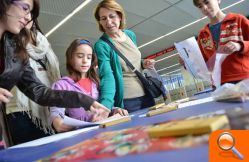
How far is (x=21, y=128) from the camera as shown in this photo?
4.24ft

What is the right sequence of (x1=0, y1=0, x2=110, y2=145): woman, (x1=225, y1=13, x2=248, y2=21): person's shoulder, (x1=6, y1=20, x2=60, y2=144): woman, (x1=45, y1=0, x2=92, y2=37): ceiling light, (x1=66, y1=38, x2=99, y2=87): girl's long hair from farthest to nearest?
(x1=45, y1=0, x2=92, y2=37): ceiling light → (x1=66, y1=38, x2=99, y2=87): girl's long hair → (x1=225, y1=13, x2=248, y2=21): person's shoulder → (x1=6, y1=20, x2=60, y2=144): woman → (x1=0, y1=0, x2=110, y2=145): woman

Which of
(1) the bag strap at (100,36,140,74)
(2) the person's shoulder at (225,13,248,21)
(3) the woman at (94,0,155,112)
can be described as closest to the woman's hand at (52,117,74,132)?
(3) the woman at (94,0,155,112)

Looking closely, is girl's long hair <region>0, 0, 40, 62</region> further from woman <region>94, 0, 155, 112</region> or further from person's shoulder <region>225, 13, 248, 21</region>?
person's shoulder <region>225, 13, 248, 21</region>

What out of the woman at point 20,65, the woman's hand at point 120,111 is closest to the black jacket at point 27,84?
the woman at point 20,65

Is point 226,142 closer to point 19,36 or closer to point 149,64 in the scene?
point 19,36

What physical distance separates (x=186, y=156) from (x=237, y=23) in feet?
4.50

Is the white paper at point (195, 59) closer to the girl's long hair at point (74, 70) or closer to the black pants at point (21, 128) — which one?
the girl's long hair at point (74, 70)

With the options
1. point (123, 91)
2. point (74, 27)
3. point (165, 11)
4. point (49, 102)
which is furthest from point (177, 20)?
point (49, 102)

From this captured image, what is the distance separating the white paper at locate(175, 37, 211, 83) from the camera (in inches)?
48.4

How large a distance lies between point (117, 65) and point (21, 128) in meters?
0.65

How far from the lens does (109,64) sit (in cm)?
145

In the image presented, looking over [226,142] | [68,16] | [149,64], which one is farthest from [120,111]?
[68,16]

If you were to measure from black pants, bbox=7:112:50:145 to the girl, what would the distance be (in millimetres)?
213

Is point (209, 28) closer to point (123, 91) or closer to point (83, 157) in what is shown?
point (123, 91)
